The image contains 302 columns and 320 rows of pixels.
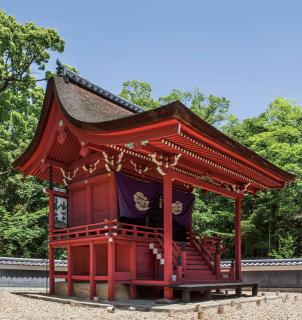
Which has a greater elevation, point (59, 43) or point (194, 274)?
point (59, 43)

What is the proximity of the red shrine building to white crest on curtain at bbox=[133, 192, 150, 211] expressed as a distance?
4 cm

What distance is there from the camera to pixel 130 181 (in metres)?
12.5

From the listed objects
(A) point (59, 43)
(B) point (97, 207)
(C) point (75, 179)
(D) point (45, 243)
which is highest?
(A) point (59, 43)

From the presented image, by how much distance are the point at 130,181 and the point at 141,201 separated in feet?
2.31

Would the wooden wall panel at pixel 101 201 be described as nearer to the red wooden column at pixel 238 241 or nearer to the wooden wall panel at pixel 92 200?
the wooden wall panel at pixel 92 200

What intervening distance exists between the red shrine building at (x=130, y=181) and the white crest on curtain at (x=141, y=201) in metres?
0.04

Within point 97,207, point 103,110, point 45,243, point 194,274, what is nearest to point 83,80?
point 103,110

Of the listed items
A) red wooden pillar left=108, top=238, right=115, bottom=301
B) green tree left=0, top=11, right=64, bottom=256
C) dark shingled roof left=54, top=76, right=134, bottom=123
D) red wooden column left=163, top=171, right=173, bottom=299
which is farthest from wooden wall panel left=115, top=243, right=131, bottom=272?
green tree left=0, top=11, right=64, bottom=256

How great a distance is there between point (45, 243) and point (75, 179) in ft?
41.2

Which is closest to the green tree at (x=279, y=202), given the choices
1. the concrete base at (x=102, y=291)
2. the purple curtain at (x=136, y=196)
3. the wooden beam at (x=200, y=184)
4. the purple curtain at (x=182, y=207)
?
the wooden beam at (x=200, y=184)

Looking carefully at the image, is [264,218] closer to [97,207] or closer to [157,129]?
[97,207]

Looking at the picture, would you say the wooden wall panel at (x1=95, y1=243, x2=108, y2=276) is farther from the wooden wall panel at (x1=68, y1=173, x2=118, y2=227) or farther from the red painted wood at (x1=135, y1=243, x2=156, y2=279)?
the red painted wood at (x1=135, y1=243, x2=156, y2=279)

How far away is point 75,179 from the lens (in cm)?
1377

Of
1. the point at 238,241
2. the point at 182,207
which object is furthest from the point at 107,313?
the point at 238,241
